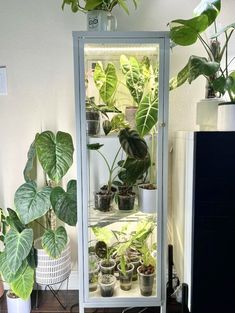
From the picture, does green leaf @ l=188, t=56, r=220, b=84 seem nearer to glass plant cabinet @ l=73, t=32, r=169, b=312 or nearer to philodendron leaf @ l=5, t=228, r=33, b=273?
glass plant cabinet @ l=73, t=32, r=169, b=312

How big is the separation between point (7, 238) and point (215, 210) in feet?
3.81

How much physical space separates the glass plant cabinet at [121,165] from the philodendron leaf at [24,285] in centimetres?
31

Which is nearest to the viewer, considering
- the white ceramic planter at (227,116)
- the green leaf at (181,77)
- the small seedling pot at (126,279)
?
the white ceramic planter at (227,116)

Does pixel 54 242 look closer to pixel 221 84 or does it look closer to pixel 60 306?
pixel 60 306

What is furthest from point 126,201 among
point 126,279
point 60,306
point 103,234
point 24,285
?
point 60,306

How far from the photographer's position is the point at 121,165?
1525 mm

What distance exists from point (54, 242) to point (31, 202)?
0.88ft

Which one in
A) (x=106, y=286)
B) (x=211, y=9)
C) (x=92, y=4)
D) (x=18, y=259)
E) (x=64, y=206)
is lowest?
(x=106, y=286)

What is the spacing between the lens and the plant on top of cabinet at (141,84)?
4.51 ft

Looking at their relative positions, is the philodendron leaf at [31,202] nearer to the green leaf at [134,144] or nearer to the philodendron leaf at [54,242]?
the philodendron leaf at [54,242]

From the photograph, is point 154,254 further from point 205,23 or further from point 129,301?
point 205,23

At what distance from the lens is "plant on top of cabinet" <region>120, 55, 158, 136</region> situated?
1376 mm

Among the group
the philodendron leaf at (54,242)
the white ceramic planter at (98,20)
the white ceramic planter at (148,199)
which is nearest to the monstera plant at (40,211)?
the philodendron leaf at (54,242)

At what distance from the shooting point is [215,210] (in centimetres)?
112
